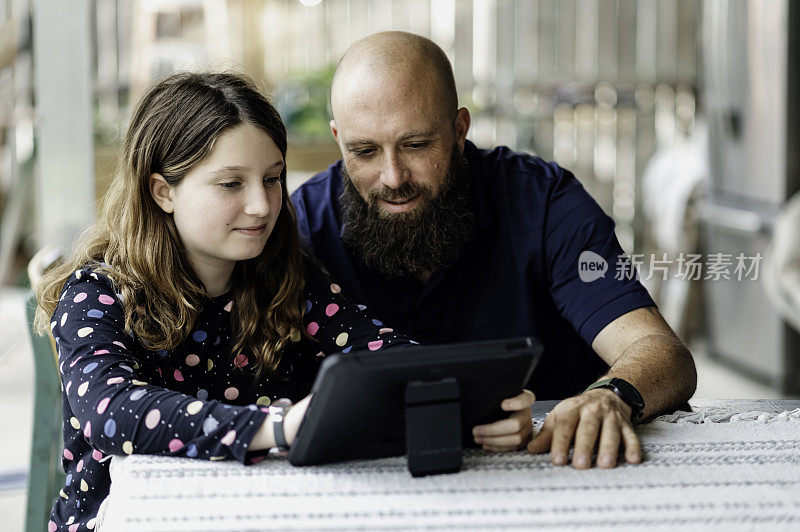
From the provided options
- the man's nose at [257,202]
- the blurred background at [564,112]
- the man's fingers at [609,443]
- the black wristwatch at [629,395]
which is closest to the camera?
the man's fingers at [609,443]

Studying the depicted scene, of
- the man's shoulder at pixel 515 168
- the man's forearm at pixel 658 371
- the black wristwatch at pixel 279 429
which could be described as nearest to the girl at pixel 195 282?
the black wristwatch at pixel 279 429

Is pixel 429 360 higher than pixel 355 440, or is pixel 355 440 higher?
pixel 429 360

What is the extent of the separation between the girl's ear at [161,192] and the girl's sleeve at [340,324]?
0.25 meters

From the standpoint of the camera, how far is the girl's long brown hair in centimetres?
128

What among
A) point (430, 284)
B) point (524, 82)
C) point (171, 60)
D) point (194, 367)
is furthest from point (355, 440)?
point (524, 82)

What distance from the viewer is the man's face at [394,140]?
1576 mm

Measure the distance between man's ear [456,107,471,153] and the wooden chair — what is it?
2.60ft

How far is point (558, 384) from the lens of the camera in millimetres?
1765

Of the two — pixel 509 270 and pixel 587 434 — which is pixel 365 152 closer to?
pixel 509 270

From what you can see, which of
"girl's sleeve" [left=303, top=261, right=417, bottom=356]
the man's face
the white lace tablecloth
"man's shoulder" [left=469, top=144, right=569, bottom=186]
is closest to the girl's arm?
"girl's sleeve" [left=303, top=261, right=417, bottom=356]

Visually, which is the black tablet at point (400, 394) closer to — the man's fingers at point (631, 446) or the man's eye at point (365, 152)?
the man's fingers at point (631, 446)

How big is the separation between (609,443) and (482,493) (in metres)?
0.18

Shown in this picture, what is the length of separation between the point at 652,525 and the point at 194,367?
72 cm

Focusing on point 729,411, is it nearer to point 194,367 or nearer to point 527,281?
point 527,281
